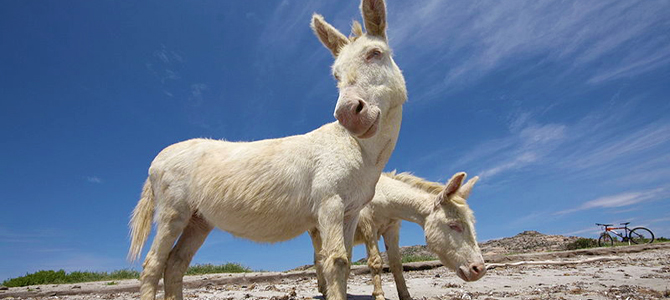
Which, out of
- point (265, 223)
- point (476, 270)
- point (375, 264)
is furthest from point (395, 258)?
point (265, 223)

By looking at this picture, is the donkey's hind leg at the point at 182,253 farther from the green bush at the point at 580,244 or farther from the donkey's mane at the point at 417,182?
the green bush at the point at 580,244

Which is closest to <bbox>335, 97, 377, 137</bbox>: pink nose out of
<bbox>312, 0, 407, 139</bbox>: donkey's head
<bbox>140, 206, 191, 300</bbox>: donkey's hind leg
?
<bbox>312, 0, 407, 139</bbox>: donkey's head

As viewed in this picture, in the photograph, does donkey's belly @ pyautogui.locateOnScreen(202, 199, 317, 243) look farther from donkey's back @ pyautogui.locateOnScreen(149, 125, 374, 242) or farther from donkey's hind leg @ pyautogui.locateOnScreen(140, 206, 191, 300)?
donkey's hind leg @ pyautogui.locateOnScreen(140, 206, 191, 300)

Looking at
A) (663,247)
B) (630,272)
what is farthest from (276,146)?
(663,247)

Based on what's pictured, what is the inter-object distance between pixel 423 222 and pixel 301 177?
3.44 metres

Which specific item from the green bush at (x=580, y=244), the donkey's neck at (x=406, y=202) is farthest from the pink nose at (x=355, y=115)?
the green bush at (x=580, y=244)

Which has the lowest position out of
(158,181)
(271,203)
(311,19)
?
(271,203)

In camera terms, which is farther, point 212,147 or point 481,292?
point 481,292

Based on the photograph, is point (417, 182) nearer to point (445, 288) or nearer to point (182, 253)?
point (445, 288)

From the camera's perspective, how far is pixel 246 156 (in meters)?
3.81

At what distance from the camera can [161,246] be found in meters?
3.86

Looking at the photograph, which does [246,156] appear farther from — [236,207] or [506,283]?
[506,283]

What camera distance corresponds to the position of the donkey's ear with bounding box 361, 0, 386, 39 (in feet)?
10.9

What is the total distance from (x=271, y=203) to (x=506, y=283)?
602 cm
